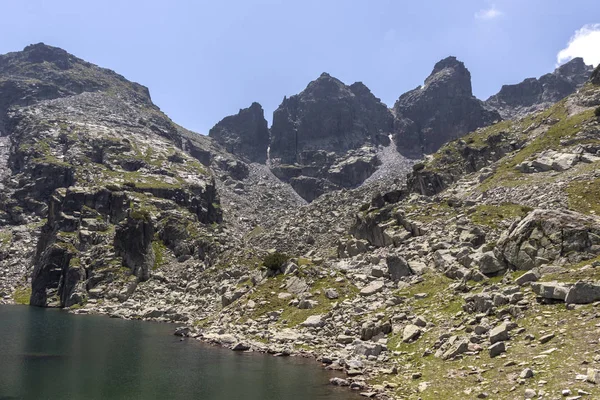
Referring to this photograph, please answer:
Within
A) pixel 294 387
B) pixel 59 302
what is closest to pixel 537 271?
pixel 294 387

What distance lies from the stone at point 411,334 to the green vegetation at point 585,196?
3144cm

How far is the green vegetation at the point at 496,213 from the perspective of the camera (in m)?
60.4

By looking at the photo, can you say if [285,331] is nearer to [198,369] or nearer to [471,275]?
[198,369]

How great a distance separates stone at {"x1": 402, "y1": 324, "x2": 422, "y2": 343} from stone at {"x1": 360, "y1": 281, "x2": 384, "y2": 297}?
15.9 metres

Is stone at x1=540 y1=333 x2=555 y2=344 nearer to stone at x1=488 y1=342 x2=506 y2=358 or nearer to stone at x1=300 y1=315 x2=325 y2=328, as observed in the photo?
stone at x1=488 y1=342 x2=506 y2=358

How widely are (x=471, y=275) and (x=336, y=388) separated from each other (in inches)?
731

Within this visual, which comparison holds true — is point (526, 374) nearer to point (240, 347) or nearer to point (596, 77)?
point (240, 347)

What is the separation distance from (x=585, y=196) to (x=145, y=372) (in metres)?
60.2

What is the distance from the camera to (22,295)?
14488 centimetres

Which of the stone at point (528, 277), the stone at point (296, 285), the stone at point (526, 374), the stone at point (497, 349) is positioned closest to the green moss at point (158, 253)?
the stone at point (296, 285)

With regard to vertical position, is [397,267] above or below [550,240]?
below

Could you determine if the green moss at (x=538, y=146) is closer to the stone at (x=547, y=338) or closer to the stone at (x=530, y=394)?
the stone at (x=547, y=338)

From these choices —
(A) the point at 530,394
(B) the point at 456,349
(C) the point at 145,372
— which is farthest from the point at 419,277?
(C) the point at 145,372

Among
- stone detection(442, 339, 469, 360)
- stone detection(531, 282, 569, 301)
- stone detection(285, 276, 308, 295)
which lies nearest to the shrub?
stone detection(285, 276, 308, 295)
